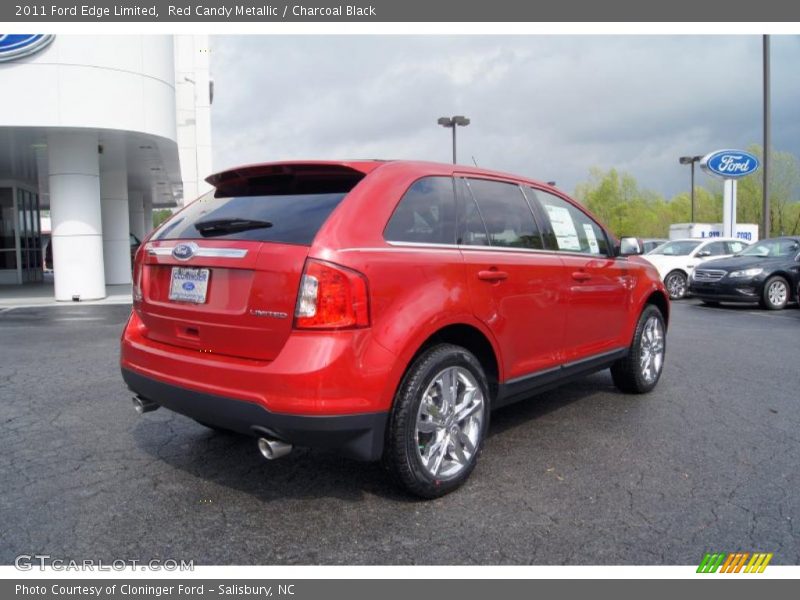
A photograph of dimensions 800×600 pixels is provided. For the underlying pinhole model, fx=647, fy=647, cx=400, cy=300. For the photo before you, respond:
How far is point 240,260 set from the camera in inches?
122

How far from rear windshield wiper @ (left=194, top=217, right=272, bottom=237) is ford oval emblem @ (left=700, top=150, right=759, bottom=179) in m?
24.4

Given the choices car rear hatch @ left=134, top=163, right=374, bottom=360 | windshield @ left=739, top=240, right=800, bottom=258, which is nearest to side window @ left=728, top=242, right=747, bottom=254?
windshield @ left=739, top=240, right=800, bottom=258

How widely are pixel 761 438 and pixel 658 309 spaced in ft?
5.49

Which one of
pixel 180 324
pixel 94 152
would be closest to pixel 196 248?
pixel 180 324

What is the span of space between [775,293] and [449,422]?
40.1 feet

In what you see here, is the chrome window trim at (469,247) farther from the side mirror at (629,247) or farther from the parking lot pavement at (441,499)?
the parking lot pavement at (441,499)

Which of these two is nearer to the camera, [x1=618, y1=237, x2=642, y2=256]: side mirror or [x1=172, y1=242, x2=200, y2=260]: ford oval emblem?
[x1=172, y1=242, x2=200, y2=260]: ford oval emblem

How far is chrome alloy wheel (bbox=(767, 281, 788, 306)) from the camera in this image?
13.1 meters

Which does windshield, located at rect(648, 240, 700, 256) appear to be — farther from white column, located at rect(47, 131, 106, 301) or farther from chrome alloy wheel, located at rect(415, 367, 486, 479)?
chrome alloy wheel, located at rect(415, 367, 486, 479)

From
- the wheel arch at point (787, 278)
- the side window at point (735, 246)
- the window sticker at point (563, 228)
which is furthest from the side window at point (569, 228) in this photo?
the side window at point (735, 246)

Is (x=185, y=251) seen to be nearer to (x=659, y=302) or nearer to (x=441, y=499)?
(x=441, y=499)

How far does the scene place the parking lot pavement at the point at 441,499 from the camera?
115 inches

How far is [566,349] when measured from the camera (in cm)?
447
